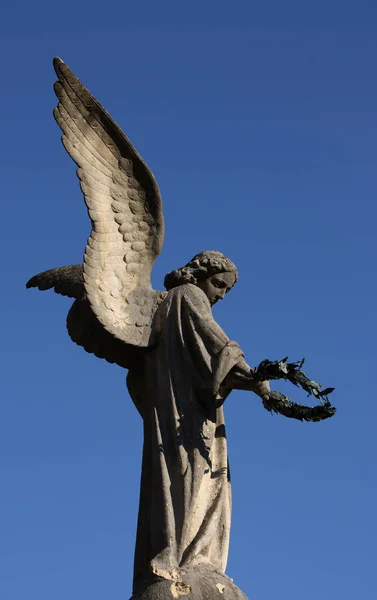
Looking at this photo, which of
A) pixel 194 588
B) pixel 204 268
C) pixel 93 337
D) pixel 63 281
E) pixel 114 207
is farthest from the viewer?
pixel 63 281

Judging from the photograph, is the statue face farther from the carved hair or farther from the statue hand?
the statue hand

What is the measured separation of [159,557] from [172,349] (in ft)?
6.08

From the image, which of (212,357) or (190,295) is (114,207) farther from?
(212,357)

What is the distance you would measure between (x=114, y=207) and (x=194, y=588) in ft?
11.8

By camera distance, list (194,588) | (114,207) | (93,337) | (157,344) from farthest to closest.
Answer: (114,207)
(93,337)
(157,344)
(194,588)

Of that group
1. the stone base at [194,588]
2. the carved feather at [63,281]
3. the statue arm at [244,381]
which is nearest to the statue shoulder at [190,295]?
the statue arm at [244,381]

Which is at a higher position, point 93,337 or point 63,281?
point 63,281

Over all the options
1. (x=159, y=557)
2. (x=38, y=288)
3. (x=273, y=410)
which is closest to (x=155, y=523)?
(x=159, y=557)

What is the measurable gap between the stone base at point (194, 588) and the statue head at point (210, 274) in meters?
2.64

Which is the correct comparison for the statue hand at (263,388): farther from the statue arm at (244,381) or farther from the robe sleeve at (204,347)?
the robe sleeve at (204,347)

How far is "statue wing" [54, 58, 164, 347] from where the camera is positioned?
14.3 metres

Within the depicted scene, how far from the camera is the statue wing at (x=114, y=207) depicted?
14.3m

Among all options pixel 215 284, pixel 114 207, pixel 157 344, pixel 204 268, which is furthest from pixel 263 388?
pixel 114 207

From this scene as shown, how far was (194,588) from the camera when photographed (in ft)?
42.5
